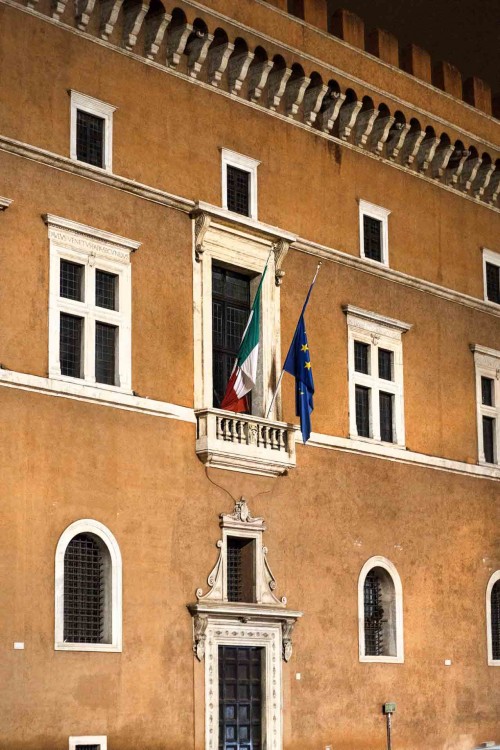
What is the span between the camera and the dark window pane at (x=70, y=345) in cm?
2267

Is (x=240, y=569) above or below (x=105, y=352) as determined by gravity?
below

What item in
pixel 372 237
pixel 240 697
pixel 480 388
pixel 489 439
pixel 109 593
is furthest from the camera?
pixel 489 439

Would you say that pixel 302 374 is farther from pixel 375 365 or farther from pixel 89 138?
pixel 89 138

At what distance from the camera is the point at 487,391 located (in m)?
30.7

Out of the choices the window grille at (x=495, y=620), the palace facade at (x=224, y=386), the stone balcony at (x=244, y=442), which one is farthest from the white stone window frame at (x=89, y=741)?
the window grille at (x=495, y=620)

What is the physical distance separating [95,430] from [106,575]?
6.93 feet

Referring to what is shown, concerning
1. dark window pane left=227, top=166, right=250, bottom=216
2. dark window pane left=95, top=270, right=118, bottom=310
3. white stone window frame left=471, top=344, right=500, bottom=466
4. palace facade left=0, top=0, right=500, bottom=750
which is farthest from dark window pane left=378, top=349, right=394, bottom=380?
dark window pane left=95, top=270, right=118, bottom=310

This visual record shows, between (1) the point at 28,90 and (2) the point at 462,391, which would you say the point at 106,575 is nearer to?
(1) the point at 28,90

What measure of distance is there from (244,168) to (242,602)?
7.22 m

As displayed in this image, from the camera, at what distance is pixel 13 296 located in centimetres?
2197

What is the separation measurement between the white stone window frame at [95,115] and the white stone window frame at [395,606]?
27.1 feet

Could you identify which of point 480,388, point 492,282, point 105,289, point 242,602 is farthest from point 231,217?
point 492,282

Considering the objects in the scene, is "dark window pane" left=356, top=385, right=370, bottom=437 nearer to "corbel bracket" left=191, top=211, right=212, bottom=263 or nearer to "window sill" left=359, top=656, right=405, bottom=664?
"window sill" left=359, top=656, right=405, bottom=664

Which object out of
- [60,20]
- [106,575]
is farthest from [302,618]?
[60,20]
